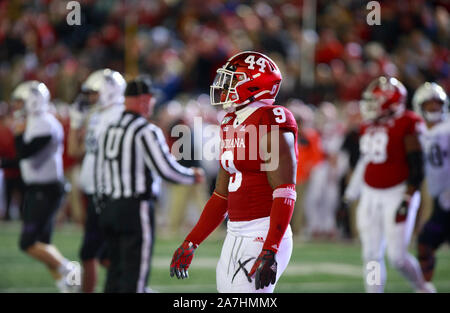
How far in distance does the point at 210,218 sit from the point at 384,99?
2.87 metres

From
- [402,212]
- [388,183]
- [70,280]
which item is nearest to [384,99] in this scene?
[388,183]

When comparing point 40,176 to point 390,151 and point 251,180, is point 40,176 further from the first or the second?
point 251,180

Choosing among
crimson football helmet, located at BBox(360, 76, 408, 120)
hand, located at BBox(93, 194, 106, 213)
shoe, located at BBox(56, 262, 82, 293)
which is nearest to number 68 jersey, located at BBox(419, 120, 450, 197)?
crimson football helmet, located at BBox(360, 76, 408, 120)

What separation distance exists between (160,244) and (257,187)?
726 cm

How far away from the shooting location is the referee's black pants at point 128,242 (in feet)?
17.8

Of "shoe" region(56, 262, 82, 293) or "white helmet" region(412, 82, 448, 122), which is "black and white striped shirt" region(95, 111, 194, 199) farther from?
"white helmet" region(412, 82, 448, 122)

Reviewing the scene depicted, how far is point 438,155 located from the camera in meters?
7.17

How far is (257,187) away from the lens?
3873 millimetres

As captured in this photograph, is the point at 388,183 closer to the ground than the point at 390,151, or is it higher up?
closer to the ground

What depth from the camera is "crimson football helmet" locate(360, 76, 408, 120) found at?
6465mm

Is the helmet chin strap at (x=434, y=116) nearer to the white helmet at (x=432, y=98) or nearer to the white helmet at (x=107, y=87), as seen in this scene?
the white helmet at (x=432, y=98)

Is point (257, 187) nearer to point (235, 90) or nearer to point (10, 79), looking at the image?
point (235, 90)

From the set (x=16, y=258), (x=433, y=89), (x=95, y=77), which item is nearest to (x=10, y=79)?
(x=16, y=258)

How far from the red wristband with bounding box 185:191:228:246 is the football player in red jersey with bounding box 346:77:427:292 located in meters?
2.41
